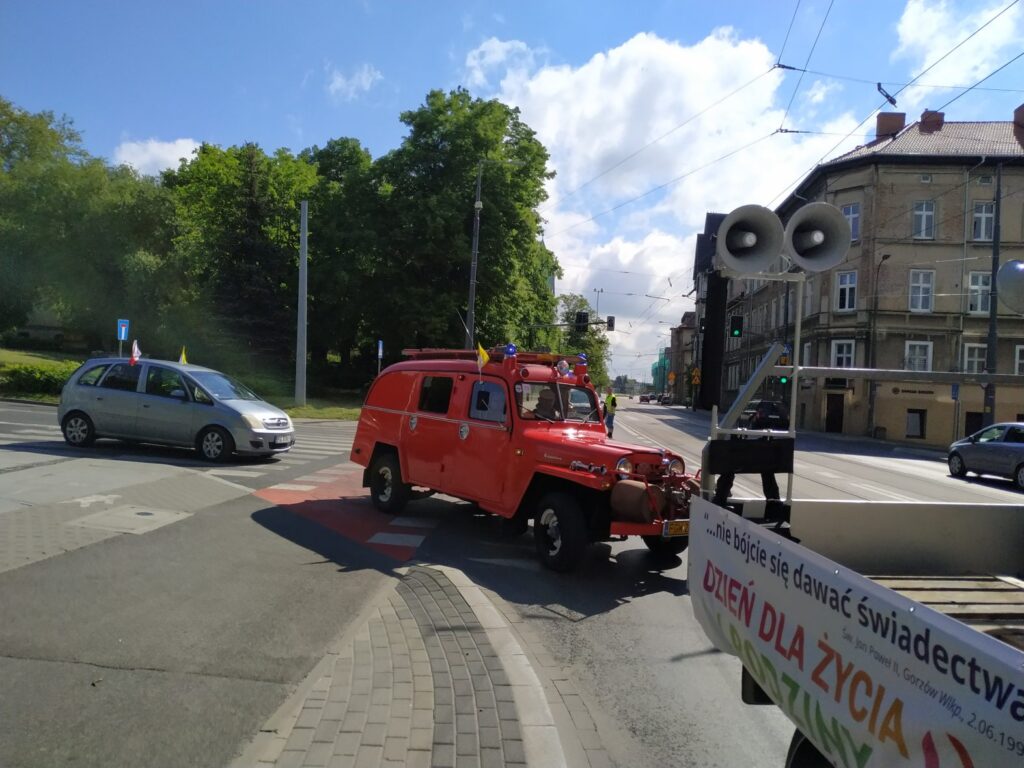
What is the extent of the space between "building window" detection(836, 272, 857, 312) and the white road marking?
36.9 metres

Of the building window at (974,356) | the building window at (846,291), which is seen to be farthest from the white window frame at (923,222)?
the building window at (974,356)

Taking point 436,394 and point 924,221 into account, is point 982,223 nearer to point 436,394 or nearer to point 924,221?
point 924,221

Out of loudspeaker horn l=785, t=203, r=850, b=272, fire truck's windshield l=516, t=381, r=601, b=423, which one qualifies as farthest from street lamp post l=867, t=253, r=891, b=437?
loudspeaker horn l=785, t=203, r=850, b=272

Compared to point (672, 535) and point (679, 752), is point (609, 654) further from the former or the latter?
point (672, 535)

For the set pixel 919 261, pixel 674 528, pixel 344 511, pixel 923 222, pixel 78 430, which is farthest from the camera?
pixel 919 261

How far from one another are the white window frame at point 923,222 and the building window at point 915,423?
9325 mm

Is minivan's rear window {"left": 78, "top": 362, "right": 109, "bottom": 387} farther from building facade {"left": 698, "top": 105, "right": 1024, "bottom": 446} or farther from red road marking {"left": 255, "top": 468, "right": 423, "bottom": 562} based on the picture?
building facade {"left": 698, "top": 105, "right": 1024, "bottom": 446}

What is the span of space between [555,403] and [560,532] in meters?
1.86

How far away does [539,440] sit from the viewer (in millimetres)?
7574

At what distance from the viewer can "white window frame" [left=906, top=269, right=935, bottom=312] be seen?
3778cm

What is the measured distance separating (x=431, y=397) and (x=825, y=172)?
116ft

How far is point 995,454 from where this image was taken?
60.4 feet

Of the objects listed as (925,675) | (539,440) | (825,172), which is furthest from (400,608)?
(825,172)

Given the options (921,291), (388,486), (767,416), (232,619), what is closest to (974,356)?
(921,291)
